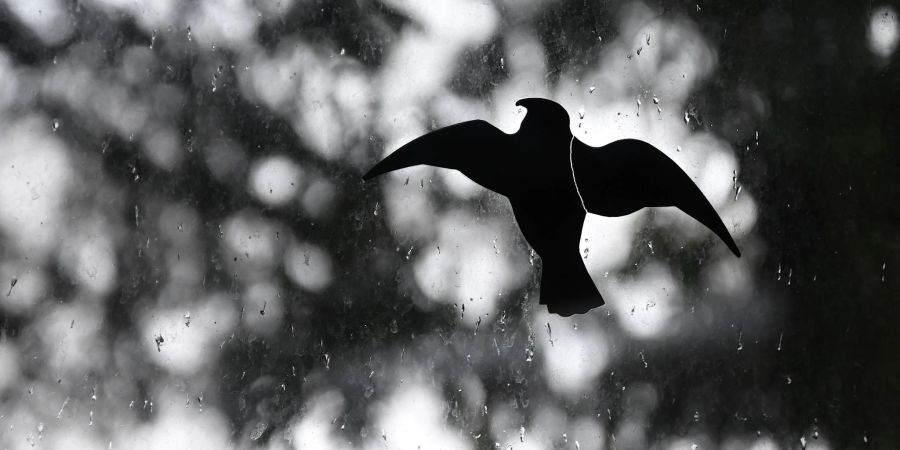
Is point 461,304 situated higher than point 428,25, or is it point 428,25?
point 428,25

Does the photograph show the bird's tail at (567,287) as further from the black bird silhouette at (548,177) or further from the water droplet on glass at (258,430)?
the water droplet on glass at (258,430)

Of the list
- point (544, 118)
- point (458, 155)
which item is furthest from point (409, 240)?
Result: point (544, 118)

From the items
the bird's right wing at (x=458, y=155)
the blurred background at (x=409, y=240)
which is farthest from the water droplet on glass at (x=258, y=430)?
the bird's right wing at (x=458, y=155)

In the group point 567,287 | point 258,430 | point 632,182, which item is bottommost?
point 258,430

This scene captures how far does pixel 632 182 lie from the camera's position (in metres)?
1.17

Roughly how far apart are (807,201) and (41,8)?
1.15 meters

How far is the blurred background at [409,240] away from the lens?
1053 millimetres

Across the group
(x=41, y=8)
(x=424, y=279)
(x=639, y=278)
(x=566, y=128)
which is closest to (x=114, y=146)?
(x=41, y=8)

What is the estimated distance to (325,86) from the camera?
116 cm

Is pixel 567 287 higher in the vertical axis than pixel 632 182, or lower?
lower

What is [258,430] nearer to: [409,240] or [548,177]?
[409,240]

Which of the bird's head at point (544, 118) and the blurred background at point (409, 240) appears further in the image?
the bird's head at point (544, 118)

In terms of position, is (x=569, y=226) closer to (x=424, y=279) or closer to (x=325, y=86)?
(x=424, y=279)

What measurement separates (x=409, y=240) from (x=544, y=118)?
0.87 ft
